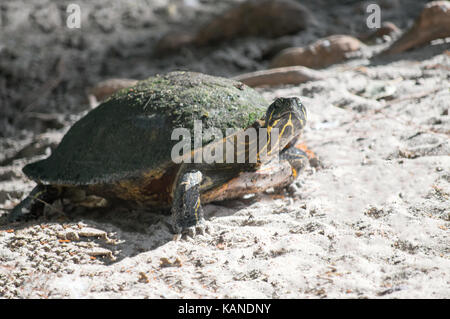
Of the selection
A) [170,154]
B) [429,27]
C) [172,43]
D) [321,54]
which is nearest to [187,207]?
[170,154]

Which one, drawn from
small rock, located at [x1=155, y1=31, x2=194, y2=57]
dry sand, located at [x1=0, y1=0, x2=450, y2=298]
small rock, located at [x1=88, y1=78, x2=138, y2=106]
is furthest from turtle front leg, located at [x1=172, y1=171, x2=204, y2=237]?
small rock, located at [x1=155, y1=31, x2=194, y2=57]

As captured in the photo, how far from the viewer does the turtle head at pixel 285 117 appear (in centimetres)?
328

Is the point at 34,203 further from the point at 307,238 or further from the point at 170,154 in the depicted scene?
the point at 307,238

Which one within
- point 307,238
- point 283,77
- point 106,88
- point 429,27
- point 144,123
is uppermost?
point 429,27

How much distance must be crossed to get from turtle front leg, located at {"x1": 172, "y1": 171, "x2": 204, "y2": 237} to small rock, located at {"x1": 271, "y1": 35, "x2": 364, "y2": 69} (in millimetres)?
4250

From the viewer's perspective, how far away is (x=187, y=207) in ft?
10.5

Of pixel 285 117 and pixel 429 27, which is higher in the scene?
pixel 429 27

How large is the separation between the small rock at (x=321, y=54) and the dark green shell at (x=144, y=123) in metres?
3.26

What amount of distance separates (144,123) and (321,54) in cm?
424

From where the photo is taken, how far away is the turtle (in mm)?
3318

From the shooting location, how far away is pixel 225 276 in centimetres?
256

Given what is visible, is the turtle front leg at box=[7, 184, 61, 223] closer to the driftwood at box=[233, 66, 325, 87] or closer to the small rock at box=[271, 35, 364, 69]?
the driftwood at box=[233, 66, 325, 87]

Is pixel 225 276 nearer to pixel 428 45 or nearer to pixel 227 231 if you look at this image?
pixel 227 231
